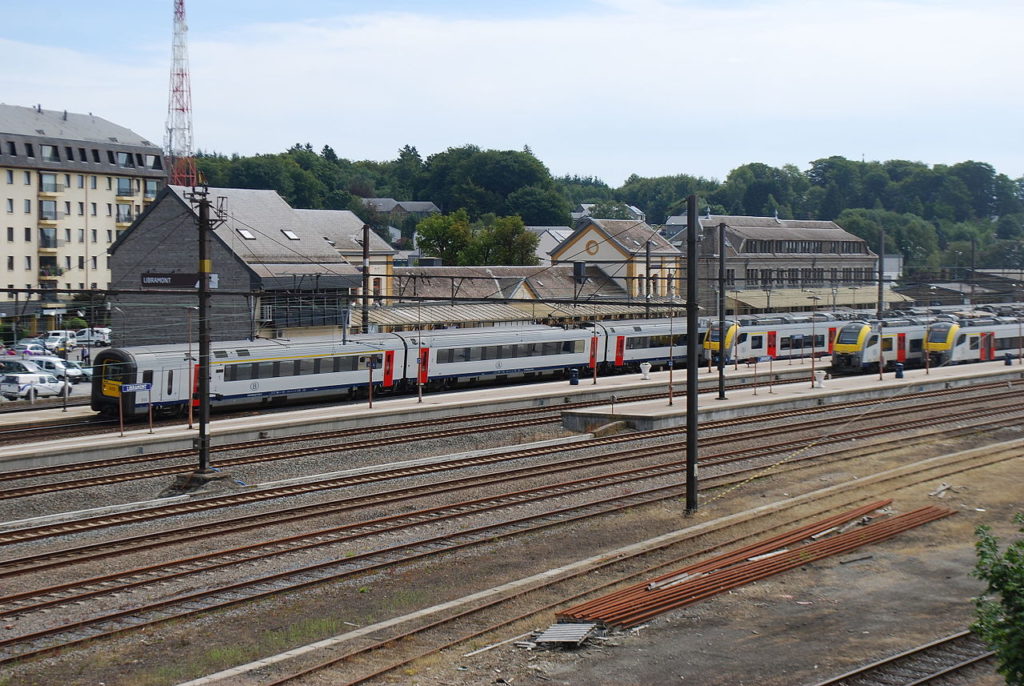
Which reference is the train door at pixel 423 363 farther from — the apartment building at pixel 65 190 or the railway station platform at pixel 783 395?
the apartment building at pixel 65 190

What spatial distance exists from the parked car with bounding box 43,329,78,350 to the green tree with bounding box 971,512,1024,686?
61.1 meters

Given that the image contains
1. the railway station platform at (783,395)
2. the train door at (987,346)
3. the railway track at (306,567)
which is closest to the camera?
the railway track at (306,567)

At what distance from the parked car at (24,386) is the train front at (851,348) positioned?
36643 millimetres

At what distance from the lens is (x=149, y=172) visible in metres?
94.9

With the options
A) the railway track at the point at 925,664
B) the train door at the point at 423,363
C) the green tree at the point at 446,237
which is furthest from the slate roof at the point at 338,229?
the railway track at the point at 925,664

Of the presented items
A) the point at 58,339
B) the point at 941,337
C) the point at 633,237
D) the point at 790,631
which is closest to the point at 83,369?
the point at 58,339

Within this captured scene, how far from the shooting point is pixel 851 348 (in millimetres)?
54031

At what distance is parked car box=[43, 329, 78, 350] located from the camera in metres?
65.6

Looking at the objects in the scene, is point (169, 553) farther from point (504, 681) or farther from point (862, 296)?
point (862, 296)

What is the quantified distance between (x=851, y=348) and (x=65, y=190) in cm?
6503

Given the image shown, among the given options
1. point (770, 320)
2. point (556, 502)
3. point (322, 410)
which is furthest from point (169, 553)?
point (770, 320)

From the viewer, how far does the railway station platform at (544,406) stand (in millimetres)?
31844

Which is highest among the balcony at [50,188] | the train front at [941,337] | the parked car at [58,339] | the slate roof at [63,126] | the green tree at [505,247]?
the slate roof at [63,126]

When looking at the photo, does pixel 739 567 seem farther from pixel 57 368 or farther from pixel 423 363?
pixel 57 368
